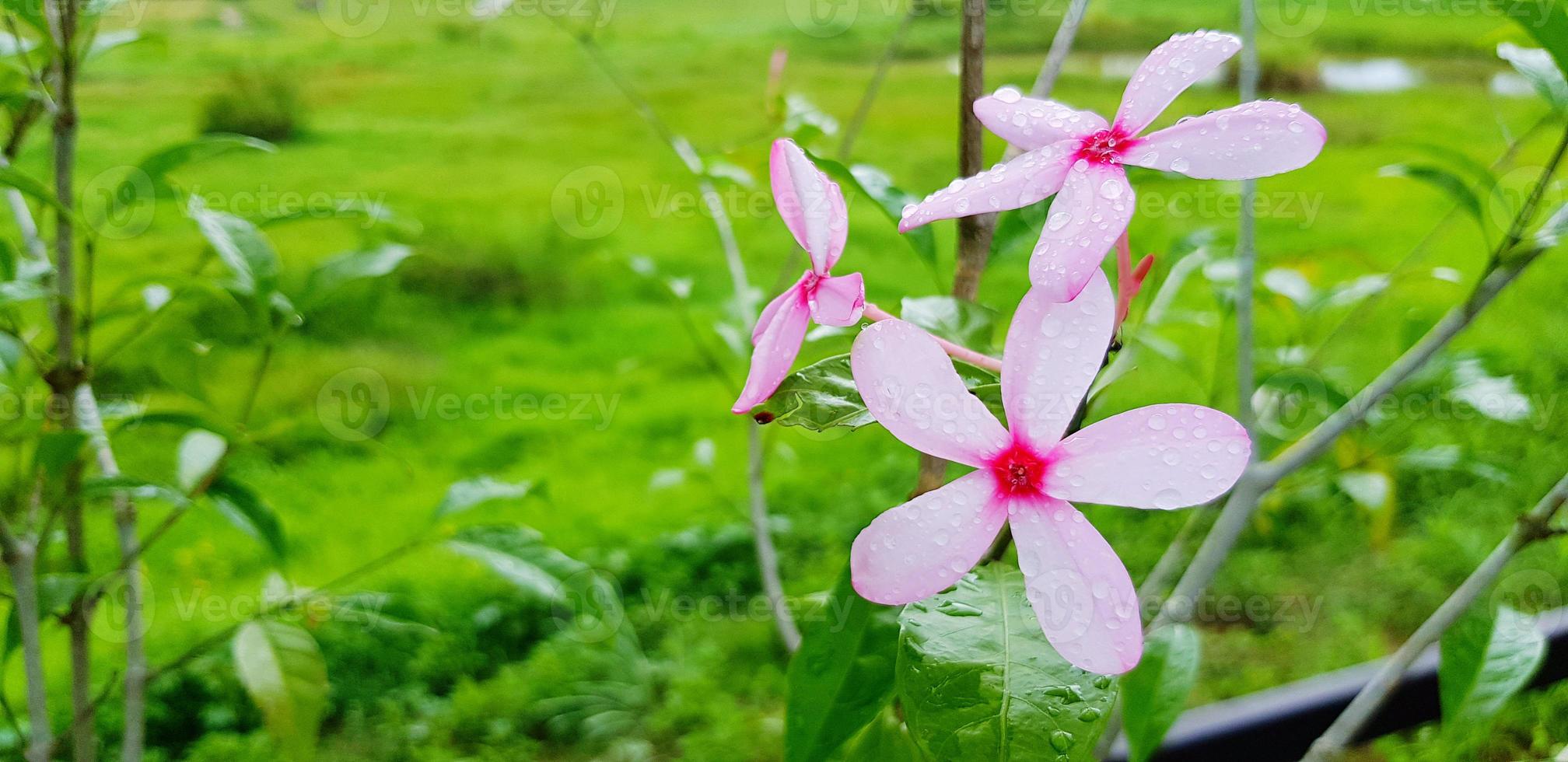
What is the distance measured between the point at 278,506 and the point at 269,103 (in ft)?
5.21

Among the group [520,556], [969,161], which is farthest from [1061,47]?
[520,556]

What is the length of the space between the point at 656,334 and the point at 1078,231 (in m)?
1.92

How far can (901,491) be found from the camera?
5.51ft

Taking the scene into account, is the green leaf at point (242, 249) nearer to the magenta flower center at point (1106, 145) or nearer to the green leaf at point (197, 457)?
the green leaf at point (197, 457)

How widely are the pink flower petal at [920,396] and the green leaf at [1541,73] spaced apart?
0.41 metres

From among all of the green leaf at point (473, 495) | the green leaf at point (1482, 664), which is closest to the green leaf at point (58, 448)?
the green leaf at point (473, 495)

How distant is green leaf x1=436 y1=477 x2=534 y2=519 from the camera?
0.73 metres

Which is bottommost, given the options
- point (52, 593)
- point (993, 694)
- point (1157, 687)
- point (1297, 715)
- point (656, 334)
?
point (656, 334)

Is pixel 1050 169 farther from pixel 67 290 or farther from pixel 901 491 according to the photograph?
pixel 901 491

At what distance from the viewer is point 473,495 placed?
745 mm

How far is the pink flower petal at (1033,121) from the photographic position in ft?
1.10

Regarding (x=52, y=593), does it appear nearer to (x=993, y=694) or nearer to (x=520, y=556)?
(x=520, y=556)

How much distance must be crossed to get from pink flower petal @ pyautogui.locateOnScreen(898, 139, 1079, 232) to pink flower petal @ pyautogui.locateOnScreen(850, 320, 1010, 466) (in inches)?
1.4

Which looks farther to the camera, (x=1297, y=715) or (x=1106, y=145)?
(x=1297, y=715)
